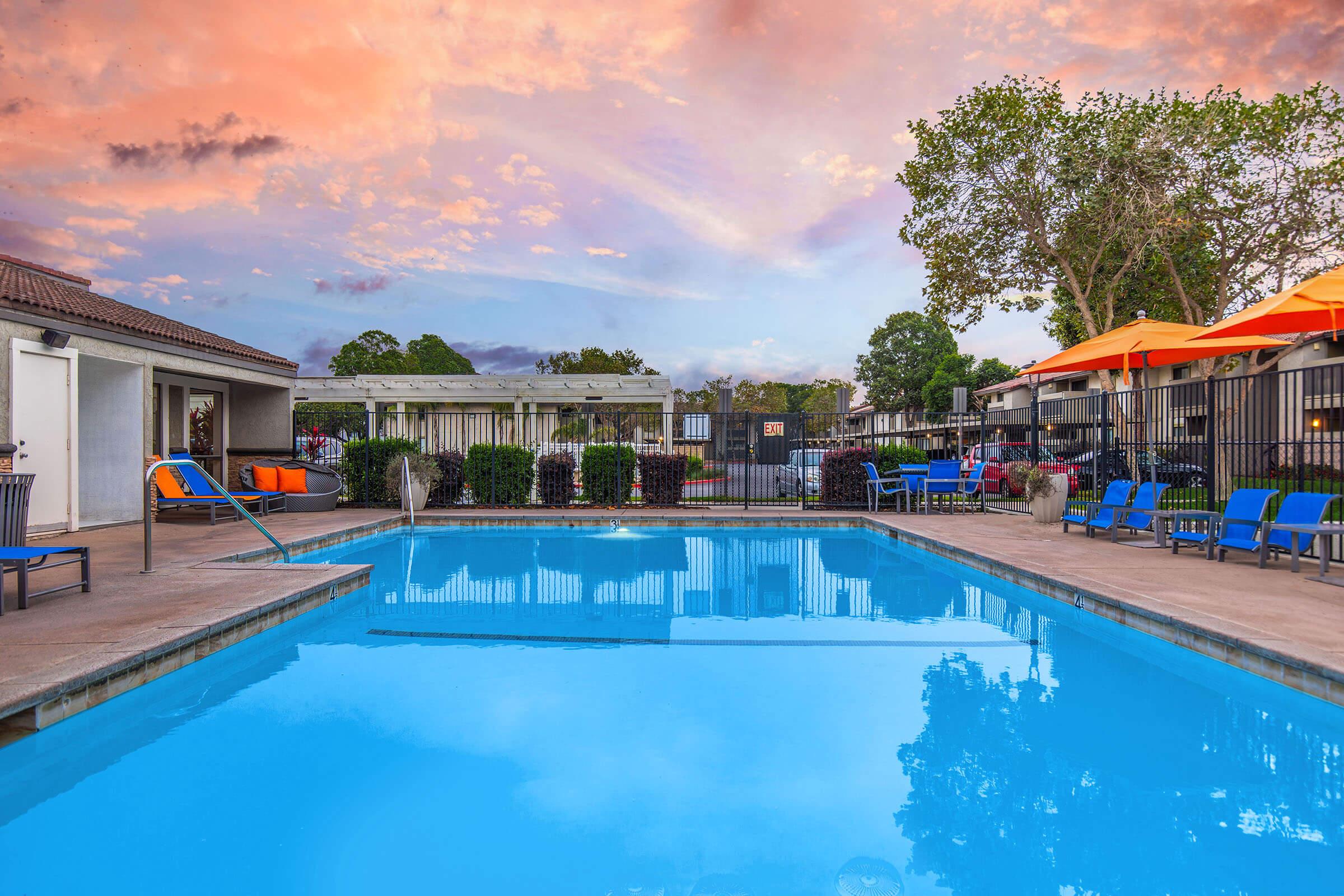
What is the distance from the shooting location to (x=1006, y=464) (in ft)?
Result: 46.4

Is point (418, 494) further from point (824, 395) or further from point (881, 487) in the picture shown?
point (824, 395)

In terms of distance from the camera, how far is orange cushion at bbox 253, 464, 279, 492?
11344 mm

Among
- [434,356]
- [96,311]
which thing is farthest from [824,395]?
[96,311]

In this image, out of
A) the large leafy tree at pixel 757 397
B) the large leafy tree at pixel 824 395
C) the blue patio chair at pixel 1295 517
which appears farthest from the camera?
the large leafy tree at pixel 824 395

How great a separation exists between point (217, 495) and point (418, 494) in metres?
3.04

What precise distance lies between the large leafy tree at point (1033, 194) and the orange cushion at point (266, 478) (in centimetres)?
1405

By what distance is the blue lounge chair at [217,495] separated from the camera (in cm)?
993

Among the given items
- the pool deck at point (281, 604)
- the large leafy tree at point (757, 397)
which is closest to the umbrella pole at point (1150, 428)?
the pool deck at point (281, 604)

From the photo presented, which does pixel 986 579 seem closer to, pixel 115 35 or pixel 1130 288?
pixel 1130 288

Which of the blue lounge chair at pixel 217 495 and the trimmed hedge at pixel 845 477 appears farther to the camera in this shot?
the trimmed hedge at pixel 845 477

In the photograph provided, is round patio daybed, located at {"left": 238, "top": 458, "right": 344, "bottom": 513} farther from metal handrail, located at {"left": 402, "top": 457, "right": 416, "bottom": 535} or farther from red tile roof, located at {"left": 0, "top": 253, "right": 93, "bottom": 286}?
red tile roof, located at {"left": 0, "top": 253, "right": 93, "bottom": 286}

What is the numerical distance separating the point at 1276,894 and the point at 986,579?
472 centimetres

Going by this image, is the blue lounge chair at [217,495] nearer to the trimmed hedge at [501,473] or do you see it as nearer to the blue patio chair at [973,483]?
the trimmed hedge at [501,473]

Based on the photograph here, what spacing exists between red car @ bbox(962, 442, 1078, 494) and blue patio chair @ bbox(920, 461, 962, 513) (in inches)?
15.8
